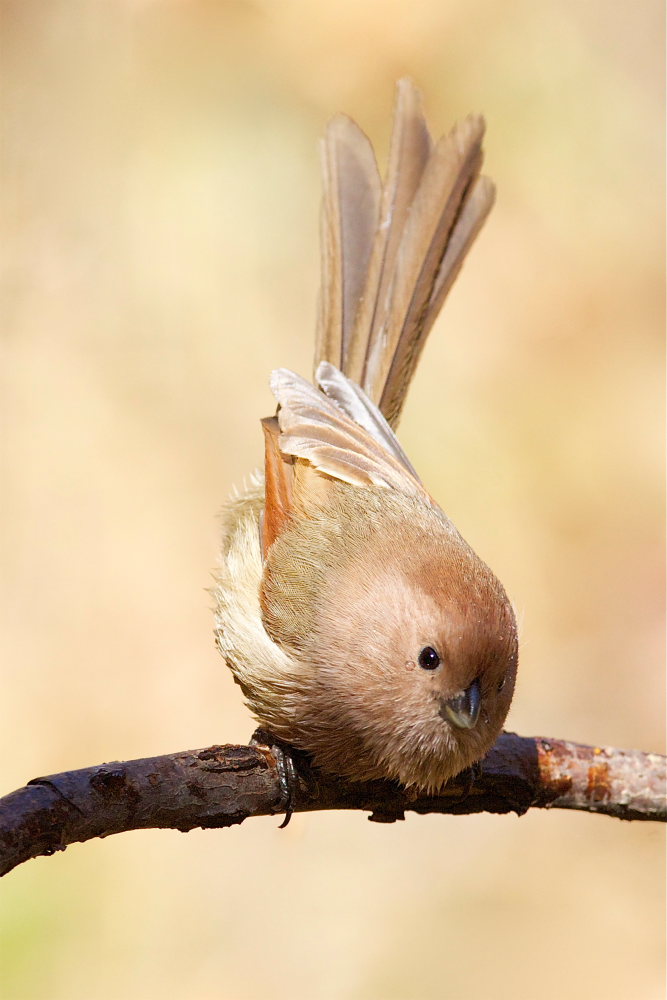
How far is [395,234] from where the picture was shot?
3961 millimetres

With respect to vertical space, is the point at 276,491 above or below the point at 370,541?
above

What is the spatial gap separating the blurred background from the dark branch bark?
1.86 m

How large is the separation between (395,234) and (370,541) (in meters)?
1.45

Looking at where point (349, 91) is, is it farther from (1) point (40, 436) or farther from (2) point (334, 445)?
(2) point (334, 445)

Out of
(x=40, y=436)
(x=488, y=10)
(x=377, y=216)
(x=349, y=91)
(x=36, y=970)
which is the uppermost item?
(x=488, y=10)

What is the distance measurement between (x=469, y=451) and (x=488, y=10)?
2887mm

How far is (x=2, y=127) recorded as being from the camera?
600cm

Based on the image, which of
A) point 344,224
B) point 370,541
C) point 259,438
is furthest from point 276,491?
point 259,438

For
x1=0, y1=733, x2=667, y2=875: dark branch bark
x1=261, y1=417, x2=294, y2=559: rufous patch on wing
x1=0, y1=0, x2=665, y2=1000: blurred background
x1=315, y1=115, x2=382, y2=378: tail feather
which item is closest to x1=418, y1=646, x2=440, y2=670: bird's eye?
x1=0, y1=733, x2=667, y2=875: dark branch bark

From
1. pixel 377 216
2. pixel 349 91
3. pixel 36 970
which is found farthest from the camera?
pixel 349 91

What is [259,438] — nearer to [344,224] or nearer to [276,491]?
[344,224]

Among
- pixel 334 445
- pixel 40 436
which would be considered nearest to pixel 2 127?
pixel 40 436

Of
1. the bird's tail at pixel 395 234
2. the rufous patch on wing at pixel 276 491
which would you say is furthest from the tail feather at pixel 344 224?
the rufous patch on wing at pixel 276 491

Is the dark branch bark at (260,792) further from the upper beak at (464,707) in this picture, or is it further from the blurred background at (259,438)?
the blurred background at (259,438)
